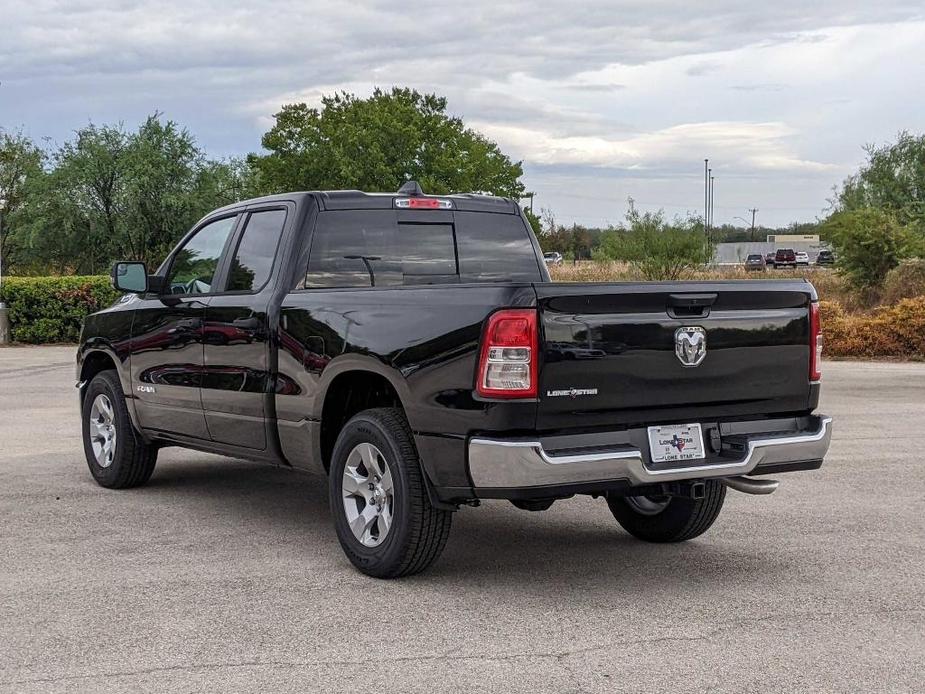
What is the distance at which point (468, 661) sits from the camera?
16.3 ft

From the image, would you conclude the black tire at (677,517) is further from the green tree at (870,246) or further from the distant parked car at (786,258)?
the distant parked car at (786,258)

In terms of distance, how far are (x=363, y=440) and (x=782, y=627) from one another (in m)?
2.19

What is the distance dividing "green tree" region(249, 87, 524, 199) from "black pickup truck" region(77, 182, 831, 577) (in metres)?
39.1

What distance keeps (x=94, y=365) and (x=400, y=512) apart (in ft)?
14.0

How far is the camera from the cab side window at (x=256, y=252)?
745 centimetres

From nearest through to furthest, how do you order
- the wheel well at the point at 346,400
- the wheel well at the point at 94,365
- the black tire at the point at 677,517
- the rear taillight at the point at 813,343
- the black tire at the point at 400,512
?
the black tire at the point at 400,512, the rear taillight at the point at 813,343, the wheel well at the point at 346,400, the black tire at the point at 677,517, the wheel well at the point at 94,365

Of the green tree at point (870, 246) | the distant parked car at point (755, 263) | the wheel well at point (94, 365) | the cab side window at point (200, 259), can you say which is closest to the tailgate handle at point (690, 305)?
the cab side window at point (200, 259)

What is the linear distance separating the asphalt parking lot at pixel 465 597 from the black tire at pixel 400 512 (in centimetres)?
12

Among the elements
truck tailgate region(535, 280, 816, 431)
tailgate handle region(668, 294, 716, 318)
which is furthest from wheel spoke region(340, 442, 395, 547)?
tailgate handle region(668, 294, 716, 318)

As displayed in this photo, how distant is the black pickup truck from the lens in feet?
18.4

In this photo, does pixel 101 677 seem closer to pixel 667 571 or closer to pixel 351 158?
pixel 667 571

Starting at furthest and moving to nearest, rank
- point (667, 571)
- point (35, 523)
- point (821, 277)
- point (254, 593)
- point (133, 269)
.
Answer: point (821, 277) → point (133, 269) → point (35, 523) → point (667, 571) → point (254, 593)

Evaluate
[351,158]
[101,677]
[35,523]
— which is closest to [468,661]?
[101,677]

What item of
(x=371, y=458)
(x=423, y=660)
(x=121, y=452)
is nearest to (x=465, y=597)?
(x=371, y=458)
